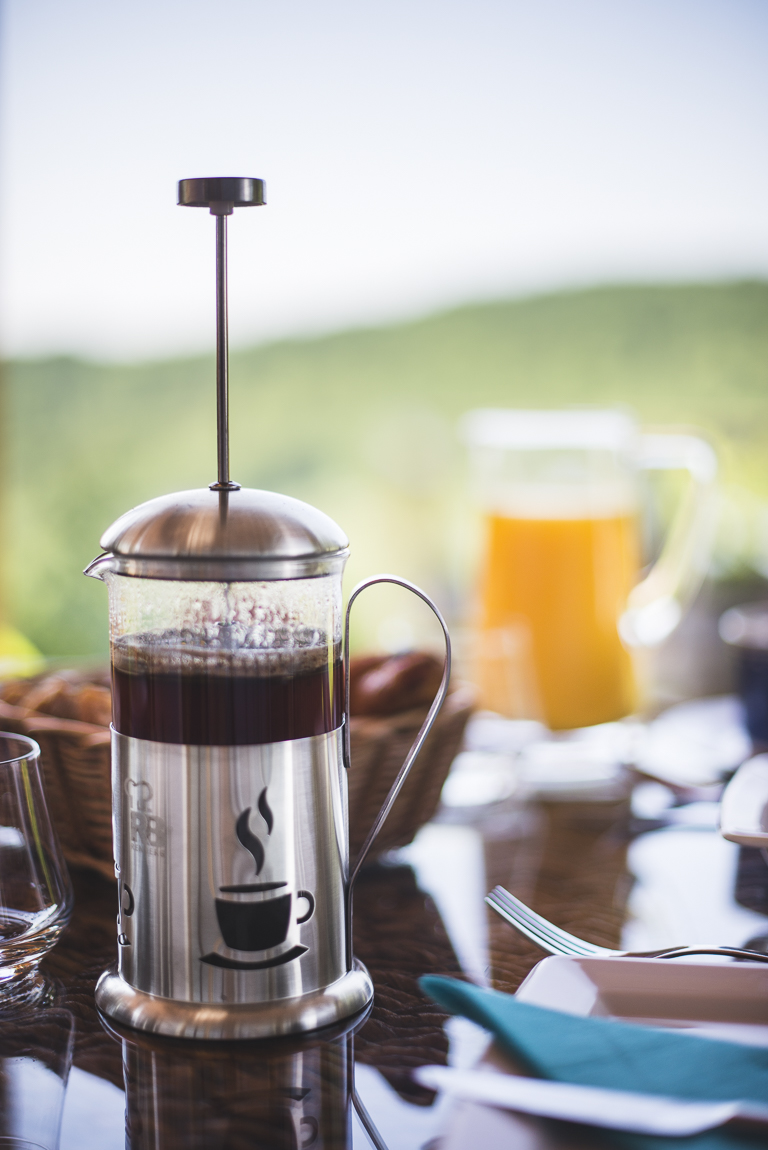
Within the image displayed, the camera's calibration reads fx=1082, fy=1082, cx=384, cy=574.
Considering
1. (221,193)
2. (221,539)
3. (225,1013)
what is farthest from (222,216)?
(225,1013)

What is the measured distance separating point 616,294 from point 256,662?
2072 millimetres

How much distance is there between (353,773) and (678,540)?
526mm

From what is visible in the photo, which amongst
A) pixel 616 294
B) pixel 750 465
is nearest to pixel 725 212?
pixel 616 294

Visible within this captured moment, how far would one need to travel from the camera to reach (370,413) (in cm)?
261

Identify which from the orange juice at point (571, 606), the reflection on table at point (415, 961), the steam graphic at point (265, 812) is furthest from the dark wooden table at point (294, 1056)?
the orange juice at point (571, 606)

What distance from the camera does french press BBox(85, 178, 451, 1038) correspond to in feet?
1.60

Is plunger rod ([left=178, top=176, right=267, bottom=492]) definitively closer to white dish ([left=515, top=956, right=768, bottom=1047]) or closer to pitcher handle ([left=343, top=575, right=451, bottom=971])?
pitcher handle ([left=343, top=575, right=451, bottom=971])

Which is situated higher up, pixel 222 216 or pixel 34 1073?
pixel 222 216

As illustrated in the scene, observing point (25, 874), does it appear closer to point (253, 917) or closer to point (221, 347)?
point (253, 917)

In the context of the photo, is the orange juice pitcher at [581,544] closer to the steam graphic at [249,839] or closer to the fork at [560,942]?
the fork at [560,942]

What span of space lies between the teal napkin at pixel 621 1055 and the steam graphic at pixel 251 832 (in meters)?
0.09

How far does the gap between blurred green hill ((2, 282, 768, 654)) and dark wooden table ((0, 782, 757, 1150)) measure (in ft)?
5.41

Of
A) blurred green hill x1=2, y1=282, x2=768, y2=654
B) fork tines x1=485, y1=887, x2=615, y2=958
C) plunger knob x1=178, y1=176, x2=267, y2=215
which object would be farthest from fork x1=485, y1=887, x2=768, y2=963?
blurred green hill x1=2, y1=282, x2=768, y2=654

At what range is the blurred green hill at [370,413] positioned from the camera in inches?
91.4
